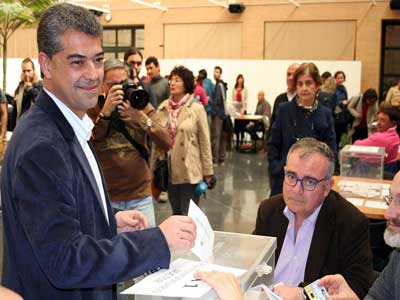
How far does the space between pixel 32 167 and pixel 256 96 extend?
12942mm

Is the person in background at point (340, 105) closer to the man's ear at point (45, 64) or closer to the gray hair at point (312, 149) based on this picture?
the gray hair at point (312, 149)

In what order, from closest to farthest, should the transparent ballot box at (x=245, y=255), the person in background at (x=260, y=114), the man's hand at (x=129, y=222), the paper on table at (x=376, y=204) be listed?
the transparent ballot box at (x=245, y=255) < the man's hand at (x=129, y=222) < the paper on table at (x=376, y=204) < the person in background at (x=260, y=114)

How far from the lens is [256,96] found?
46.1ft

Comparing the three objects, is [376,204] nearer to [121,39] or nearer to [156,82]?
[156,82]

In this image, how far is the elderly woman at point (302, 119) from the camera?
4.23 meters

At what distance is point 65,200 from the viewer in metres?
1.34

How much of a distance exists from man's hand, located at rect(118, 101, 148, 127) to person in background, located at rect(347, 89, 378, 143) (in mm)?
7657

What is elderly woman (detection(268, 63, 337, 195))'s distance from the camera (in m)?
4.23

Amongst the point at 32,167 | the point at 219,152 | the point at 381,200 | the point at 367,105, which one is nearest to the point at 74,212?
the point at 32,167

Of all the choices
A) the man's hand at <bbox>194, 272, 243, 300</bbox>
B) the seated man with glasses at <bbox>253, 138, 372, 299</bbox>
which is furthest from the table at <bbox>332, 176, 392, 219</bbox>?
the man's hand at <bbox>194, 272, 243, 300</bbox>

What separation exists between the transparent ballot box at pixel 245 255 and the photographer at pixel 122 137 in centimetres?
177

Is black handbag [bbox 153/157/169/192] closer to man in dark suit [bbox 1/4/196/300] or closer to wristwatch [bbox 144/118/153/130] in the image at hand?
wristwatch [bbox 144/118/153/130]

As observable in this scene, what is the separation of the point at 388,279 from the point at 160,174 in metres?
2.65

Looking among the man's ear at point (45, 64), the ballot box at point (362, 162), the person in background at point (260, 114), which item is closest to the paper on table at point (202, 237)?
the man's ear at point (45, 64)
